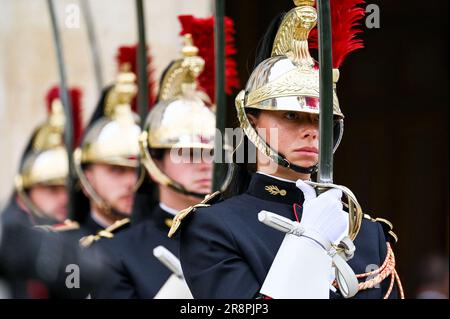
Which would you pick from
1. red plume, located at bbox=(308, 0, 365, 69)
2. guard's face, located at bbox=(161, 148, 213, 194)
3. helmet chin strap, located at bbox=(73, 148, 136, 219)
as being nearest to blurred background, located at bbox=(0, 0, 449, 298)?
helmet chin strap, located at bbox=(73, 148, 136, 219)

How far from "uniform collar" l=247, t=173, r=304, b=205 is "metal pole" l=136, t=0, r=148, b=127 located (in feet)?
5.70

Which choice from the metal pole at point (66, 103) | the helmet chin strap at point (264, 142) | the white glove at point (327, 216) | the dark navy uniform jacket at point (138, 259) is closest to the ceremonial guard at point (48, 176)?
the metal pole at point (66, 103)

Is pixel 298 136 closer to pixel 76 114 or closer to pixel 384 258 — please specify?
pixel 384 258

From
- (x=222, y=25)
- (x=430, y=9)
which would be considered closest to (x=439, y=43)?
(x=430, y=9)

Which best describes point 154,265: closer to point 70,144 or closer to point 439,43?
point 70,144

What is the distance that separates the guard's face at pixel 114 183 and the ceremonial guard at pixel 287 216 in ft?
9.63

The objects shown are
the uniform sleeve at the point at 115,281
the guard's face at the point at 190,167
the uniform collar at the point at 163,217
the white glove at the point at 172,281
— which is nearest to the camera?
the white glove at the point at 172,281

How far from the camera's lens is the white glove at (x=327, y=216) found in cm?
445

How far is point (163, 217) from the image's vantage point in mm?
6480

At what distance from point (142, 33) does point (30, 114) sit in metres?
5.05

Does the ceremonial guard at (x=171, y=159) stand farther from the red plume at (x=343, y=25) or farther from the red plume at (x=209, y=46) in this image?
the red plume at (x=343, y=25)

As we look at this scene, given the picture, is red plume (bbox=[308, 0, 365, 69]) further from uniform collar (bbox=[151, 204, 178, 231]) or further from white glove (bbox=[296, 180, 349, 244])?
uniform collar (bbox=[151, 204, 178, 231])

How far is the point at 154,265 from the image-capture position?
618cm

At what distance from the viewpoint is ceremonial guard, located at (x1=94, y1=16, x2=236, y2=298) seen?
616 centimetres
